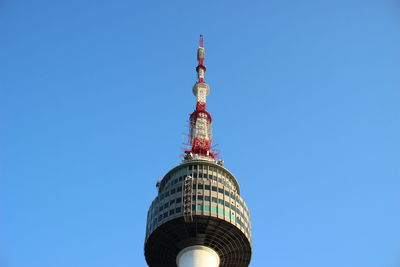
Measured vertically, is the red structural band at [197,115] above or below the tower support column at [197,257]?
above

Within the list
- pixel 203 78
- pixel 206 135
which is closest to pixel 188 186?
pixel 206 135

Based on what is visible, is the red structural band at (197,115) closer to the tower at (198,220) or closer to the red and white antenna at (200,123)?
the red and white antenna at (200,123)

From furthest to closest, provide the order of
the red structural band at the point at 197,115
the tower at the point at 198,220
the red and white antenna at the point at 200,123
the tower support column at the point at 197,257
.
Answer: the red structural band at the point at 197,115 → the red and white antenna at the point at 200,123 → the tower at the point at 198,220 → the tower support column at the point at 197,257

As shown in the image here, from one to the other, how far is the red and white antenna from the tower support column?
721 inches

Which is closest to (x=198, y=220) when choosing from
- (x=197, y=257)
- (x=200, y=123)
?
(x=197, y=257)

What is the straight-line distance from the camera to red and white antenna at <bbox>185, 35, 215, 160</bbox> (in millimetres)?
101250

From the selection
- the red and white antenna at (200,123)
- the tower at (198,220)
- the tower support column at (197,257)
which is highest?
the red and white antenna at (200,123)

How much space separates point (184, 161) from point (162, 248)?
16.2 meters

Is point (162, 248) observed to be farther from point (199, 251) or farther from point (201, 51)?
point (201, 51)

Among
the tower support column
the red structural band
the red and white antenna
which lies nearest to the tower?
the tower support column

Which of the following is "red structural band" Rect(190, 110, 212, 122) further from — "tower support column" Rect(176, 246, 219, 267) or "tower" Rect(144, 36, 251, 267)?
"tower support column" Rect(176, 246, 219, 267)

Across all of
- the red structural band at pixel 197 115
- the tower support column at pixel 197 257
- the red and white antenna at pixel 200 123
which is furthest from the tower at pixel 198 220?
the red structural band at pixel 197 115

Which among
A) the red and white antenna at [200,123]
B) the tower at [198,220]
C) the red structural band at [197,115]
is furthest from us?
the red structural band at [197,115]

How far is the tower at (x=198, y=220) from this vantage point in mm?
85500
